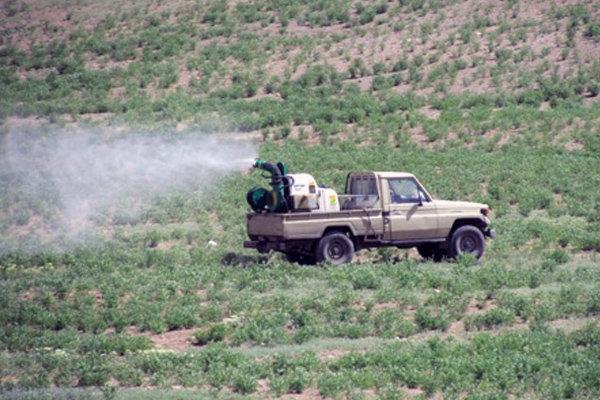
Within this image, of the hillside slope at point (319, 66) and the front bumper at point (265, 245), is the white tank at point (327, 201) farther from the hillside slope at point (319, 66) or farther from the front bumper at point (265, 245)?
the hillside slope at point (319, 66)

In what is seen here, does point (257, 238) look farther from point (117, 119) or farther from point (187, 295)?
point (117, 119)

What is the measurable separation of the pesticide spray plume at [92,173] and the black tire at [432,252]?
503 centimetres

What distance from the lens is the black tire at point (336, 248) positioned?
24016 millimetres

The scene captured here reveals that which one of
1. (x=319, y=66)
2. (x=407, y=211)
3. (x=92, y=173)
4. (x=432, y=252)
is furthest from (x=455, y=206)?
(x=319, y=66)

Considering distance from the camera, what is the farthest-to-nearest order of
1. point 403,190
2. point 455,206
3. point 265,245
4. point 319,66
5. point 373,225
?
point 319,66 < point 455,206 < point 403,190 < point 373,225 < point 265,245

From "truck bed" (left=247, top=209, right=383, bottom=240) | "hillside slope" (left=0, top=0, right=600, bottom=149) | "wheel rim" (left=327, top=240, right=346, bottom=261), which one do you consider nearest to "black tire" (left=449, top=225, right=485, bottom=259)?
"truck bed" (left=247, top=209, right=383, bottom=240)

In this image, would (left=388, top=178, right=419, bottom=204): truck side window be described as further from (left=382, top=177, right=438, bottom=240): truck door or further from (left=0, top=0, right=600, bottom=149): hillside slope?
(left=0, top=0, right=600, bottom=149): hillside slope

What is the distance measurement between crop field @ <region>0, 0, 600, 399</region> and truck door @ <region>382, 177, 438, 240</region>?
63 centimetres

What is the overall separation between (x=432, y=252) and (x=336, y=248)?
242 cm

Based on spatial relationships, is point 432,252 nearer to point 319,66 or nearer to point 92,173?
point 92,173

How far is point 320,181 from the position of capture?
113 feet

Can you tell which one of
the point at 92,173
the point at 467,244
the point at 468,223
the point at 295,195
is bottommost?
the point at 467,244

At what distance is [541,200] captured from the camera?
32.2m

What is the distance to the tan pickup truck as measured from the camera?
23922mm
